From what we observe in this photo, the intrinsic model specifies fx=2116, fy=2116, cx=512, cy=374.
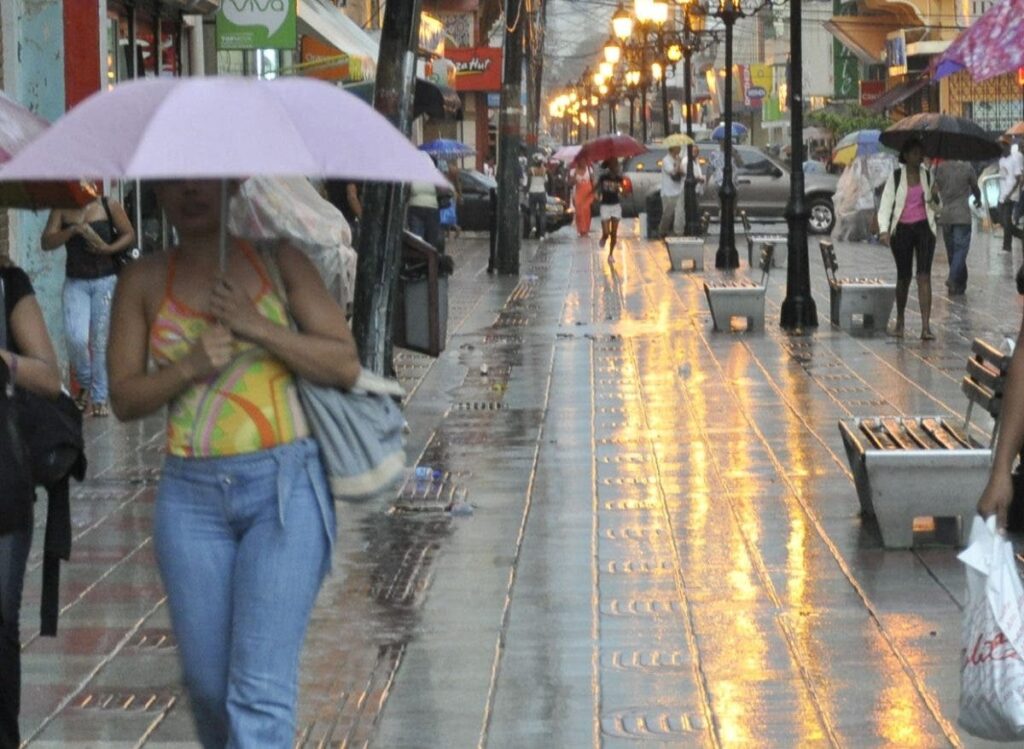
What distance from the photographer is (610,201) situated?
3600 centimetres

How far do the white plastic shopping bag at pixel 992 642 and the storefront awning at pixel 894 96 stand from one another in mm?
45077

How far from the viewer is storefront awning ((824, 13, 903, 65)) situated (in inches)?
2293

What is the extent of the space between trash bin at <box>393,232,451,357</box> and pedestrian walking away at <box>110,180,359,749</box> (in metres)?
9.59

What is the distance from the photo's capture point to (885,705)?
21.1 ft

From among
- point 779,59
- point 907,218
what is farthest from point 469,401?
point 779,59

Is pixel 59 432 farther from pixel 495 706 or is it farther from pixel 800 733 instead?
pixel 800 733

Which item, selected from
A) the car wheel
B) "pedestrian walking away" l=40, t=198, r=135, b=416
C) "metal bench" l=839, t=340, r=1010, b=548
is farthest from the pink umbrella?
the car wheel

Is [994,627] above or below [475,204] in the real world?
below

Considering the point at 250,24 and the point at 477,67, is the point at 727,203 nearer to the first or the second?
the point at 250,24

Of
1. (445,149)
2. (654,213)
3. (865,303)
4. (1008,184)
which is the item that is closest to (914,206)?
(865,303)

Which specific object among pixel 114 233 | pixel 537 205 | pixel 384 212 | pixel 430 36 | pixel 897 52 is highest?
pixel 897 52

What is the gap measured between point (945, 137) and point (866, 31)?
42.4 metres

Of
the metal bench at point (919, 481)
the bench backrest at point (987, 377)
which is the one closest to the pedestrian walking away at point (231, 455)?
the metal bench at point (919, 481)

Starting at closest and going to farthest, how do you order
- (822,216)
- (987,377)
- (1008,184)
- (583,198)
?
(987,377) → (1008,184) → (822,216) → (583,198)
